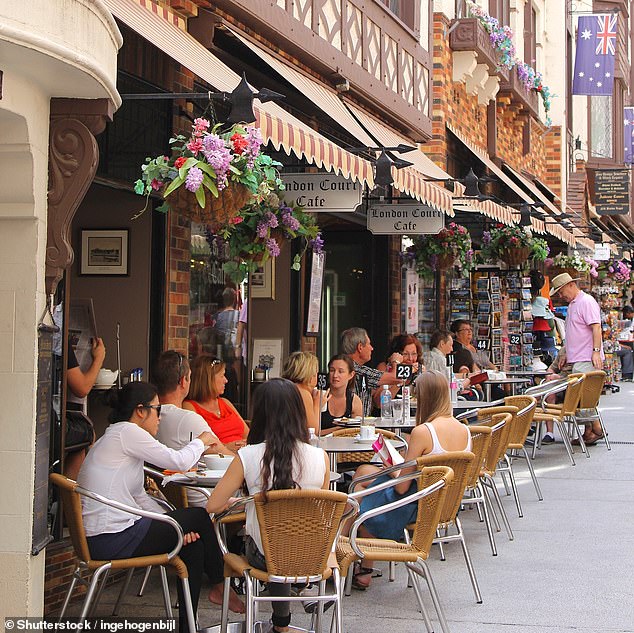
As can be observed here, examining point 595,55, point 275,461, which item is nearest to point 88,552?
point 275,461

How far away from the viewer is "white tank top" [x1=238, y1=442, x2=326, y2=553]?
5480 millimetres

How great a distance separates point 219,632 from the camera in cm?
597

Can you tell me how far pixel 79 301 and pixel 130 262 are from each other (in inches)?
19.6

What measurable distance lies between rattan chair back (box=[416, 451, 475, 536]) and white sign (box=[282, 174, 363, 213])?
3312mm

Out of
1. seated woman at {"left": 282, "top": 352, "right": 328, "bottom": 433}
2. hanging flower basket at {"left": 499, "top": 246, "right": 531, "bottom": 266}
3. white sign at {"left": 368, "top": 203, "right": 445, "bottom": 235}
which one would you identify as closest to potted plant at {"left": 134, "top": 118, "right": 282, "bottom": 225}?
seated woman at {"left": 282, "top": 352, "right": 328, "bottom": 433}

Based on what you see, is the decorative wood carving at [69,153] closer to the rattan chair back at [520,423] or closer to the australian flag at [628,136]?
the rattan chair back at [520,423]

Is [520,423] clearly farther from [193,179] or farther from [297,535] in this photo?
[297,535]

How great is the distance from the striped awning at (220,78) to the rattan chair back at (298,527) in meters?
2.37

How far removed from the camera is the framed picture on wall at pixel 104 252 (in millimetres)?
8602

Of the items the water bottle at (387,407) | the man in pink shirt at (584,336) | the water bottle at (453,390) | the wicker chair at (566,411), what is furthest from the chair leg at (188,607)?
the man in pink shirt at (584,336)

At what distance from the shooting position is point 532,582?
7348mm

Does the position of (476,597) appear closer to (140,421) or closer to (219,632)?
(219,632)

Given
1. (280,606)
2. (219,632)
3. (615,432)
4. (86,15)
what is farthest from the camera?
(615,432)

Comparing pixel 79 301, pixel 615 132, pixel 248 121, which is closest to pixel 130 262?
pixel 79 301
